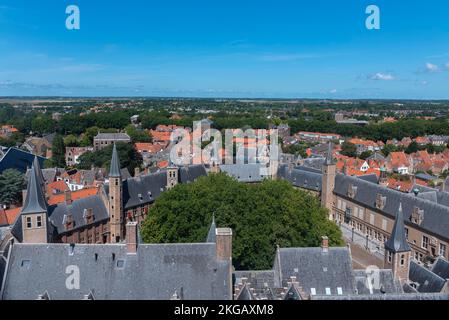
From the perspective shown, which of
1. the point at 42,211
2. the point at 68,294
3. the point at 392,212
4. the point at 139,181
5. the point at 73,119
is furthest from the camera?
the point at 73,119

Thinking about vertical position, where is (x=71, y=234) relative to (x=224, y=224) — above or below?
below

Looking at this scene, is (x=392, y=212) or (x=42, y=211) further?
(x=392, y=212)

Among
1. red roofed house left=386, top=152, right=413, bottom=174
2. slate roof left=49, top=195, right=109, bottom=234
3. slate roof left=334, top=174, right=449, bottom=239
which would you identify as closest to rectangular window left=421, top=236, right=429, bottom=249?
slate roof left=334, top=174, right=449, bottom=239

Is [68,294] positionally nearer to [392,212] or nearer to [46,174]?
[392,212]

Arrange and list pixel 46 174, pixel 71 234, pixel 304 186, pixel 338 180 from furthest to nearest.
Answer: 1. pixel 46 174
2. pixel 304 186
3. pixel 338 180
4. pixel 71 234

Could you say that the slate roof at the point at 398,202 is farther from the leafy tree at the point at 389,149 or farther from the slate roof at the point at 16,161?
the leafy tree at the point at 389,149

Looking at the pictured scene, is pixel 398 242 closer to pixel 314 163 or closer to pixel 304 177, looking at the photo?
pixel 304 177

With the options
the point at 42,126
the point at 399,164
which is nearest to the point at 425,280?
the point at 399,164
